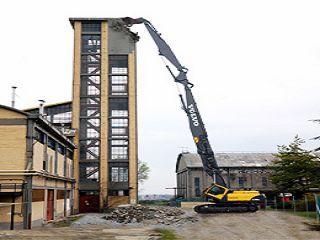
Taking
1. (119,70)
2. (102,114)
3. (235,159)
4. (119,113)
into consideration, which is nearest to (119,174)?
(119,113)

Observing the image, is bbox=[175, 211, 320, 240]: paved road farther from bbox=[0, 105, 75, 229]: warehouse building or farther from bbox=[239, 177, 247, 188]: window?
bbox=[239, 177, 247, 188]: window

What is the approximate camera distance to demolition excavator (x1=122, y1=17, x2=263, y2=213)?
112 ft

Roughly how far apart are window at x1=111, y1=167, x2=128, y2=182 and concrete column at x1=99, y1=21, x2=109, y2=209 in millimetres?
966

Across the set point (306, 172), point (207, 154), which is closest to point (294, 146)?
point (306, 172)

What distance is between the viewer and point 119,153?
4850 centimetres

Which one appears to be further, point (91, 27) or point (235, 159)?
point (235, 159)

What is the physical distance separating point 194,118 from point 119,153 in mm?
16295

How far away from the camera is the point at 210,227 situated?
2548 cm

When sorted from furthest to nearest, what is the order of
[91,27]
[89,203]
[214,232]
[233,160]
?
[233,160]
[91,27]
[89,203]
[214,232]

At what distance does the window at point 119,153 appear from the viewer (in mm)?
48406

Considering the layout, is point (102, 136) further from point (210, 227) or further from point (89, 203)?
point (210, 227)

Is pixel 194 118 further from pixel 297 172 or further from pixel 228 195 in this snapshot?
pixel 297 172

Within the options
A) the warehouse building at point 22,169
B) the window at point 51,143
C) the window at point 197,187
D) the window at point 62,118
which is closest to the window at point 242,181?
the window at point 197,187

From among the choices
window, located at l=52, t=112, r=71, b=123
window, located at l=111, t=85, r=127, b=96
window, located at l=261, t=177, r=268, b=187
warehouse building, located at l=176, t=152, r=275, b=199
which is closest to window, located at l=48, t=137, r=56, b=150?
window, located at l=52, t=112, r=71, b=123
